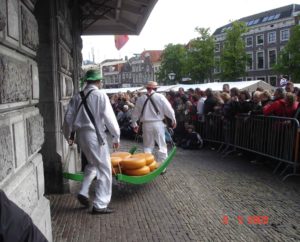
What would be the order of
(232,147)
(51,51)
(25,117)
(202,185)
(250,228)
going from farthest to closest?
1. (232,147)
2. (202,185)
3. (51,51)
4. (250,228)
5. (25,117)

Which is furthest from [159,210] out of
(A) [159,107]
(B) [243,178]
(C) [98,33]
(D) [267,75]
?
(D) [267,75]

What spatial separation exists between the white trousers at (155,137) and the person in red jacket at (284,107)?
2296 millimetres

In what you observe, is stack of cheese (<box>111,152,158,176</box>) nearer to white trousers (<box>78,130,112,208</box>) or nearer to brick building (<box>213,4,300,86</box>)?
white trousers (<box>78,130,112,208</box>)

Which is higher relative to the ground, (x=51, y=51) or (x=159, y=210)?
(x=51, y=51)

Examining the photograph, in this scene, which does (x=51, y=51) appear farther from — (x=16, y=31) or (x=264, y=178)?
(x=264, y=178)

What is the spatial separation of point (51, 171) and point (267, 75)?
59.4 meters

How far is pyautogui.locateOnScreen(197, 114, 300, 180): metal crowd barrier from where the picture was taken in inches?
314

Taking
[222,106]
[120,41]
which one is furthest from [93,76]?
[120,41]

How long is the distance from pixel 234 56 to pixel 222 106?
40026 millimetres

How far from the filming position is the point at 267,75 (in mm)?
62531

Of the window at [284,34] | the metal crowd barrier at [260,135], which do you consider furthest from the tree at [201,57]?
the metal crowd barrier at [260,135]

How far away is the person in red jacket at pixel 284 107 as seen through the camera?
27.8 feet

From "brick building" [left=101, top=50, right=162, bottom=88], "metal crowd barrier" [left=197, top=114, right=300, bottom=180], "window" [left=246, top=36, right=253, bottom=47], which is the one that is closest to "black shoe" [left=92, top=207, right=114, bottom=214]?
"metal crowd barrier" [left=197, top=114, right=300, bottom=180]
